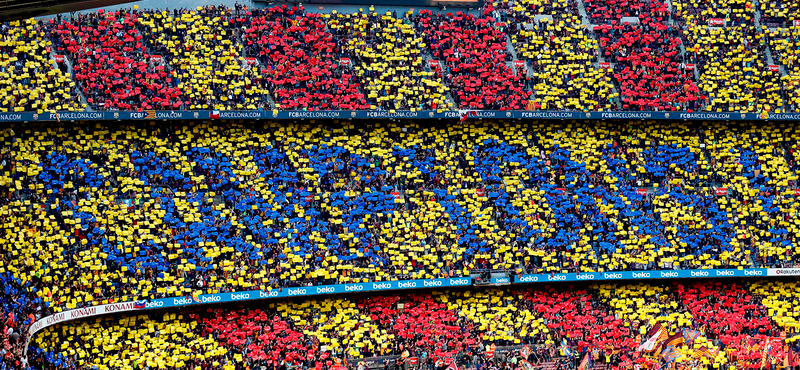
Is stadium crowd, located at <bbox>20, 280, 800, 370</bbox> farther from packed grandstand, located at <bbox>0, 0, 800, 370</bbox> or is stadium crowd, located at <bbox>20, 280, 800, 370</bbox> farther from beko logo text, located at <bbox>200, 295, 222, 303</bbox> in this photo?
beko logo text, located at <bbox>200, 295, 222, 303</bbox>

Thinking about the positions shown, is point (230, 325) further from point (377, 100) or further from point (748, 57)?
point (748, 57)

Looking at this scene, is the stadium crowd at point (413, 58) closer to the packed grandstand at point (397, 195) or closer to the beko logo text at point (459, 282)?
the packed grandstand at point (397, 195)

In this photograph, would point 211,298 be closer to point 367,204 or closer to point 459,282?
point 367,204

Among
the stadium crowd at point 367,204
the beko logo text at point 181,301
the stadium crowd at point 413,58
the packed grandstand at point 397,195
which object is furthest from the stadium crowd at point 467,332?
the stadium crowd at point 413,58

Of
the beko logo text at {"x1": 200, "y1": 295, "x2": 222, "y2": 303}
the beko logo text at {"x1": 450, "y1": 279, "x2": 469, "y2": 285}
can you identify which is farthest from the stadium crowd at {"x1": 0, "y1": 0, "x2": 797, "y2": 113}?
the beko logo text at {"x1": 200, "y1": 295, "x2": 222, "y2": 303}

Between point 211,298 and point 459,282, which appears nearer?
point 211,298

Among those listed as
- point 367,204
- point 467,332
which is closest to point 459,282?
point 467,332
